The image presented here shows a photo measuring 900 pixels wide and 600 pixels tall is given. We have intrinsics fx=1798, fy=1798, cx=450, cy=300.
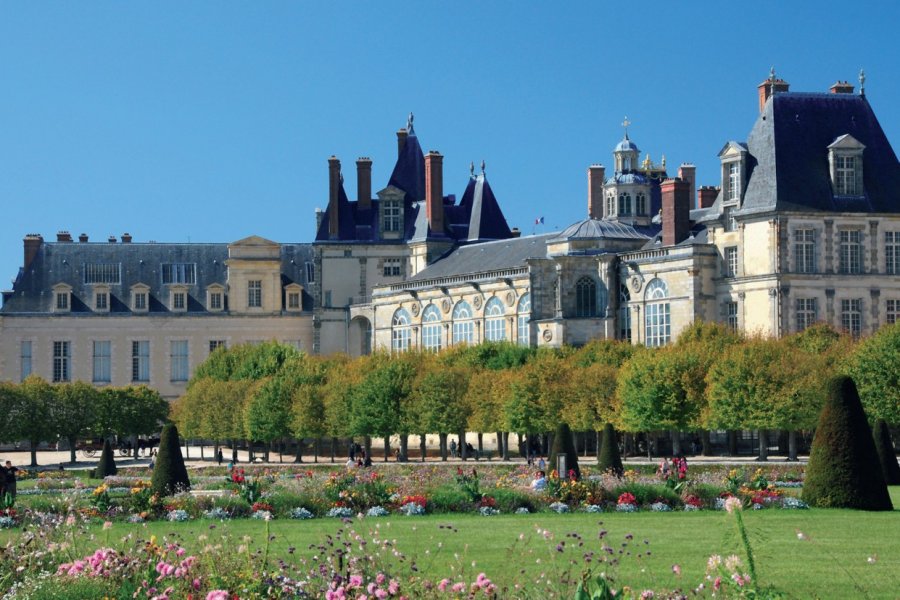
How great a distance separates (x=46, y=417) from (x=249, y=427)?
7.41 metres

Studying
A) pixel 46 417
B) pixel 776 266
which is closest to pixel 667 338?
pixel 776 266

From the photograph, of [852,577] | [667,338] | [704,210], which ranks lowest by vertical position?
[852,577]

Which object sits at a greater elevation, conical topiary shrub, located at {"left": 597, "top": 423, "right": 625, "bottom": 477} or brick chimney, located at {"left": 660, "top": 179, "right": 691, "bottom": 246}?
brick chimney, located at {"left": 660, "top": 179, "right": 691, "bottom": 246}

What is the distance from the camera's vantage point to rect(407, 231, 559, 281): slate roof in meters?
66.7

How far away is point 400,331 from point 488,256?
523 cm

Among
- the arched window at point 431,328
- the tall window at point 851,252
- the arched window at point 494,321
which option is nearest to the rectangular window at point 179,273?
the arched window at point 431,328

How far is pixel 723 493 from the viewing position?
27.4 metres

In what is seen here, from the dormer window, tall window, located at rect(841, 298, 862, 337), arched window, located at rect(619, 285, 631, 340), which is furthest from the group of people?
arched window, located at rect(619, 285, 631, 340)

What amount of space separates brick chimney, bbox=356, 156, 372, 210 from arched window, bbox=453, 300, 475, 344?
12.5m

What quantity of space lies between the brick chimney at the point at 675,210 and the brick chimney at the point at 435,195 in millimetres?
17023

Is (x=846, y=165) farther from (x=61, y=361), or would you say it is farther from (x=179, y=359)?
(x=61, y=361)

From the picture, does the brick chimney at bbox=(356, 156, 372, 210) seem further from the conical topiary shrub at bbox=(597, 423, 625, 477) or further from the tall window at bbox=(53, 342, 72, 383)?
the conical topiary shrub at bbox=(597, 423, 625, 477)

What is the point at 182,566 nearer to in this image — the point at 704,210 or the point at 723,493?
the point at 723,493

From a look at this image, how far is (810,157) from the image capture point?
5719 cm
